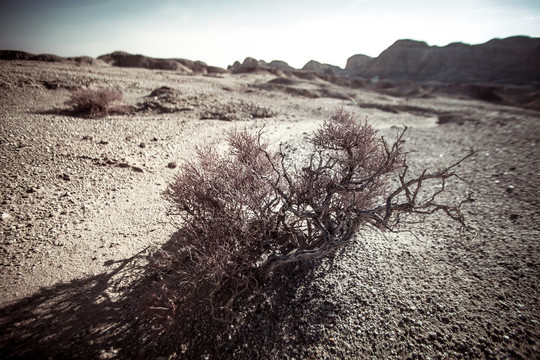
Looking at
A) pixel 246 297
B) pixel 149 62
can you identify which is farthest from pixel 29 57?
pixel 246 297

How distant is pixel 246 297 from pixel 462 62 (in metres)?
77.3

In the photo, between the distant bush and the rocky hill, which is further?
the rocky hill

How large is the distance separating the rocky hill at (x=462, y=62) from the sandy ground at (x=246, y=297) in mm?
58726

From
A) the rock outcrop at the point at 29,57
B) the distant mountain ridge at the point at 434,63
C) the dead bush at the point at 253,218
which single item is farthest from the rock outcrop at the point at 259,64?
the dead bush at the point at 253,218

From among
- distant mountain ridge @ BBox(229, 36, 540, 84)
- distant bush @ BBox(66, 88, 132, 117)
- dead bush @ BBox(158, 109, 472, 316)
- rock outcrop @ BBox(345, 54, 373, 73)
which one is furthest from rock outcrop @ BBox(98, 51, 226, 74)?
rock outcrop @ BBox(345, 54, 373, 73)

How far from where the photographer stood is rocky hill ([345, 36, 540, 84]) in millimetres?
47219

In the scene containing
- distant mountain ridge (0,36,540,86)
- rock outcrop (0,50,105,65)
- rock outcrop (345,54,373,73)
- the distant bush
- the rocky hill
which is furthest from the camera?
rock outcrop (345,54,373,73)

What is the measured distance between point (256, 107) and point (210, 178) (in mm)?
13267

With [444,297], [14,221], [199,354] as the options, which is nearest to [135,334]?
[199,354]

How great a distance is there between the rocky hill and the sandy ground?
193 feet

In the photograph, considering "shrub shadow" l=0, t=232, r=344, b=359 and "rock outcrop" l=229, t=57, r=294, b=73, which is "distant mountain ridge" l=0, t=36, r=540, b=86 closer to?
"rock outcrop" l=229, t=57, r=294, b=73

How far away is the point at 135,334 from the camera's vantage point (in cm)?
336

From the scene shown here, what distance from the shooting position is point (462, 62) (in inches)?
2206

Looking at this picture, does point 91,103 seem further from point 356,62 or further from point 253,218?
point 356,62
